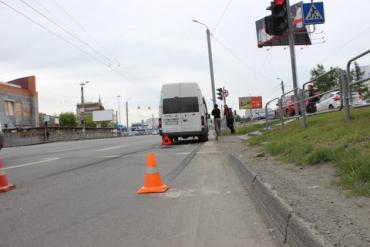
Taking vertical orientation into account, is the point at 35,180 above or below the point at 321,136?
below

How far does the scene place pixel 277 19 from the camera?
11609 mm

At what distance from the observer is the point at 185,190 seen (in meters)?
7.47

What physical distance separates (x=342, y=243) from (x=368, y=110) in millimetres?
6751

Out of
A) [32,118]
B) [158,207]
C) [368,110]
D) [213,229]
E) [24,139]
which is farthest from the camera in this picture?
[32,118]

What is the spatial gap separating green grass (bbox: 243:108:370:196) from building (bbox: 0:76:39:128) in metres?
62.1

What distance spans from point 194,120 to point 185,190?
48.2 ft

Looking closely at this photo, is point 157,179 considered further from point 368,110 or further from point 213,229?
point 368,110

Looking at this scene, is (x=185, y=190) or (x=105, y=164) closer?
(x=185, y=190)

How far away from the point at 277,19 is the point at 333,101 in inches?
107

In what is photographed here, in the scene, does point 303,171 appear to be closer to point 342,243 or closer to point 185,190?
point 185,190

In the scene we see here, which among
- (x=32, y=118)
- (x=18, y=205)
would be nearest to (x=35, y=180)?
(x=18, y=205)

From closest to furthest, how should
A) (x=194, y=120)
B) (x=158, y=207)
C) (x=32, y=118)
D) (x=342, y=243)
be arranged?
(x=342, y=243), (x=158, y=207), (x=194, y=120), (x=32, y=118)

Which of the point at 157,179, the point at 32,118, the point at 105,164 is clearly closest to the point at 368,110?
the point at 157,179

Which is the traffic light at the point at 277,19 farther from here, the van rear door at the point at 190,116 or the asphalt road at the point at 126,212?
the van rear door at the point at 190,116
